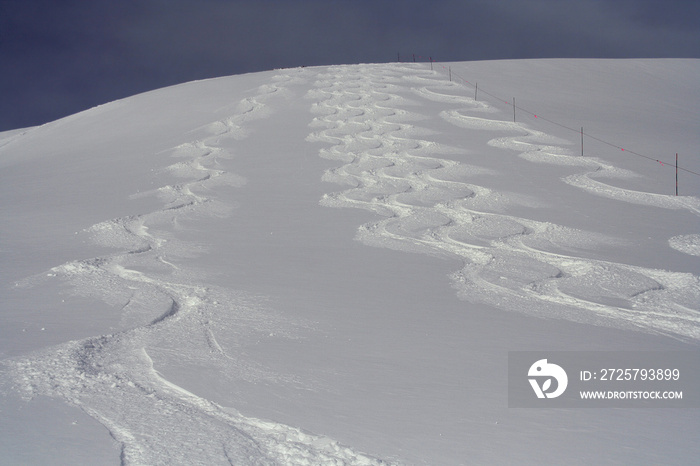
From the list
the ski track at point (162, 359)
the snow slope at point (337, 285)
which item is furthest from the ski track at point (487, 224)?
the ski track at point (162, 359)

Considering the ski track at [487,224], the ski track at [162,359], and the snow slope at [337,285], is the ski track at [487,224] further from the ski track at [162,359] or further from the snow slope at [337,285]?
the ski track at [162,359]

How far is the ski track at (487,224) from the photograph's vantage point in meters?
4.39

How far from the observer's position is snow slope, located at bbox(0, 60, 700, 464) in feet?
8.94

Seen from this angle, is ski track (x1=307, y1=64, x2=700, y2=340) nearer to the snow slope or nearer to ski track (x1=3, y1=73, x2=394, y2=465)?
the snow slope

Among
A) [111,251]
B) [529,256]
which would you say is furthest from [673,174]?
[111,251]

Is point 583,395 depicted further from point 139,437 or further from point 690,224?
point 690,224

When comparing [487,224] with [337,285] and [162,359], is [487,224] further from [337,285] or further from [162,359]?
[162,359]

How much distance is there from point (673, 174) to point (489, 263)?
14.6 feet

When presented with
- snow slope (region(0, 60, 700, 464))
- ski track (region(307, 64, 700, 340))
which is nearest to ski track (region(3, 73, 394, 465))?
snow slope (region(0, 60, 700, 464))

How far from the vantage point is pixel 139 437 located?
8.46 feet

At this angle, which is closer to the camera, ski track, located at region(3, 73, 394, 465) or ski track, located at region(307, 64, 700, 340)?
ski track, located at region(3, 73, 394, 465)

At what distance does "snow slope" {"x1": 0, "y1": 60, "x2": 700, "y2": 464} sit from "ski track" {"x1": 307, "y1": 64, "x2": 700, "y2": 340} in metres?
0.03

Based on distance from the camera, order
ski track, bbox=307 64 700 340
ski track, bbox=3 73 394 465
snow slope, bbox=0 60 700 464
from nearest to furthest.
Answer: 1. ski track, bbox=3 73 394 465
2. snow slope, bbox=0 60 700 464
3. ski track, bbox=307 64 700 340

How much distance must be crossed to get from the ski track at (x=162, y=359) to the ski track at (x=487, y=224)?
168 cm
